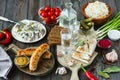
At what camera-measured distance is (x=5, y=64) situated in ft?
6.34

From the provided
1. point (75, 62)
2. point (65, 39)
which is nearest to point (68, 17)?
point (65, 39)

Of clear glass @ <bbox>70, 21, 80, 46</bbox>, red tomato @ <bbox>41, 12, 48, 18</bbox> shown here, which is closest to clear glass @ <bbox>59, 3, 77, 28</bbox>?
clear glass @ <bbox>70, 21, 80, 46</bbox>

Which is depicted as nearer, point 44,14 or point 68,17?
point 68,17

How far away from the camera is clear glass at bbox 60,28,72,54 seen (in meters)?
1.95

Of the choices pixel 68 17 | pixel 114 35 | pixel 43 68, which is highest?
pixel 68 17

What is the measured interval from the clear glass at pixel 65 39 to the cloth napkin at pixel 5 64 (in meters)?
0.41

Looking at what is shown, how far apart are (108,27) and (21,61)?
0.78 metres

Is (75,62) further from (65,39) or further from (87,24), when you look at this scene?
(87,24)

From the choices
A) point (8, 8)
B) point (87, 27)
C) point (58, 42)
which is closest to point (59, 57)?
point (58, 42)

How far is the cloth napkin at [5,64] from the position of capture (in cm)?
190

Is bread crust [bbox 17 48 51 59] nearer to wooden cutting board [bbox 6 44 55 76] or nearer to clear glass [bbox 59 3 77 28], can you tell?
wooden cutting board [bbox 6 44 55 76]

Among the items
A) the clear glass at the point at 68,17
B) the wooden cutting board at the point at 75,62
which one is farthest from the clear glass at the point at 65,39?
the clear glass at the point at 68,17

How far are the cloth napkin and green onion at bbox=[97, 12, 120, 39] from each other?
0.73m

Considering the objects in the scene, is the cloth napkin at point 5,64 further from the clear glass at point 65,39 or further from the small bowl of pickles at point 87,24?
the small bowl of pickles at point 87,24
